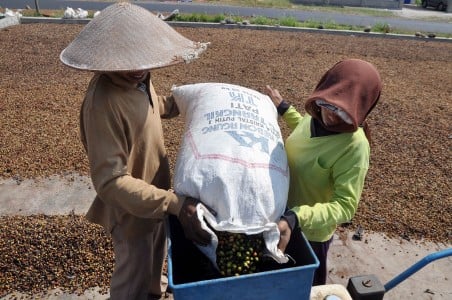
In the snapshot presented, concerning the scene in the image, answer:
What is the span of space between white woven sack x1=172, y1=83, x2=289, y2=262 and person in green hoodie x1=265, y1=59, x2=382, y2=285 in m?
0.09

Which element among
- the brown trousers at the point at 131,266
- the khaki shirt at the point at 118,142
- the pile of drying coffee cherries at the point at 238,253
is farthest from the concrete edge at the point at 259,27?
the pile of drying coffee cherries at the point at 238,253

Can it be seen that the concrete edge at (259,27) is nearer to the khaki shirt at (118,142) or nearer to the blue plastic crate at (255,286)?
the khaki shirt at (118,142)

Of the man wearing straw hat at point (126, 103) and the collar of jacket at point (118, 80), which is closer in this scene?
the man wearing straw hat at point (126, 103)

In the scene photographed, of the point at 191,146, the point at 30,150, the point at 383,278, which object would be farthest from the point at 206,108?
the point at 30,150

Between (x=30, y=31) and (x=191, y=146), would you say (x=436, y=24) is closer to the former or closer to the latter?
(x=30, y=31)

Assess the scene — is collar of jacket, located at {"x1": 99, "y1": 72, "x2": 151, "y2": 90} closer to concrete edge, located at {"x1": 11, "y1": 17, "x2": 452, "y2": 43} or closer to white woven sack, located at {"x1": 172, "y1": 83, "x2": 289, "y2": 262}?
white woven sack, located at {"x1": 172, "y1": 83, "x2": 289, "y2": 262}

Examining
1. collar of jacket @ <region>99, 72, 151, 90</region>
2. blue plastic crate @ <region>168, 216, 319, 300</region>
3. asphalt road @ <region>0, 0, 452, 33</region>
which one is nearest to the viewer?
blue plastic crate @ <region>168, 216, 319, 300</region>

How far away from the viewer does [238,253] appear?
1.37m

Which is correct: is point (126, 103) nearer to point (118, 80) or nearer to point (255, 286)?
point (118, 80)

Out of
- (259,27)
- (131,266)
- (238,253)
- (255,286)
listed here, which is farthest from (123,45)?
(259,27)

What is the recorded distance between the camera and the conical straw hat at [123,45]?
147cm

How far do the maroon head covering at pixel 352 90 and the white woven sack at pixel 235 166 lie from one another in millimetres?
297

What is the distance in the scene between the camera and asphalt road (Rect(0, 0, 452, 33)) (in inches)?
635

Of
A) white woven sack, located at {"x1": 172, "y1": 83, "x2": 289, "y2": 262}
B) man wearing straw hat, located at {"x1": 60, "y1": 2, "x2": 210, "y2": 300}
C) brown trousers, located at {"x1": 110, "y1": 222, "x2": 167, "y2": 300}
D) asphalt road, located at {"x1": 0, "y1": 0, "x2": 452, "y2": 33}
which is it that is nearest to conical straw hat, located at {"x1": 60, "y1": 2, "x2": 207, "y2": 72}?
man wearing straw hat, located at {"x1": 60, "y1": 2, "x2": 210, "y2": 300}
